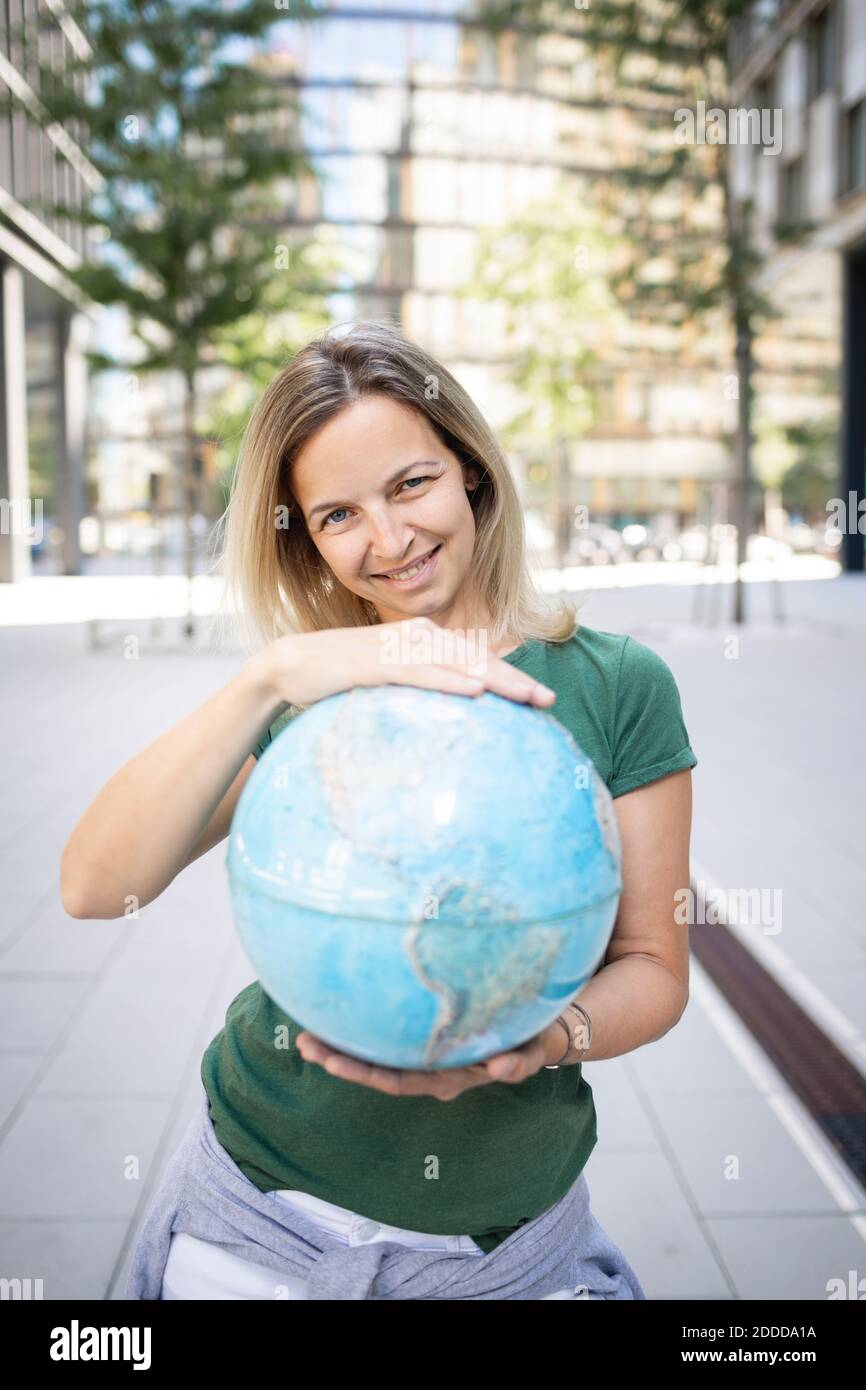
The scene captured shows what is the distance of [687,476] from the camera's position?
54.8 meters

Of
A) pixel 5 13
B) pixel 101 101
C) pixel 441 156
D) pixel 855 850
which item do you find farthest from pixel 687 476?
pixel 855 850

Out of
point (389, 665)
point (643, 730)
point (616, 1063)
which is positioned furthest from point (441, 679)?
point (616, 1063)

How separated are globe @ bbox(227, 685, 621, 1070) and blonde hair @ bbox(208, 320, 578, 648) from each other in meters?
0.51

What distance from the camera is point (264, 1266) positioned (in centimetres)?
158

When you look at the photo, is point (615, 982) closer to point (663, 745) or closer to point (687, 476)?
point (663, 745)

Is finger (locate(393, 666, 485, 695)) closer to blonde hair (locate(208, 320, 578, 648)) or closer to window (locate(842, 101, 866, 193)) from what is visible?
blonde hair (locate(208, 320, 578, 648))

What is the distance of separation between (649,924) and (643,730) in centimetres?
28

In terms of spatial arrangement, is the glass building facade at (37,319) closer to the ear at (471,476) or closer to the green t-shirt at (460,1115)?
the ear at (471,476)

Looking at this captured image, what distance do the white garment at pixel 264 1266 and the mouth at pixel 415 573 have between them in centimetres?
87


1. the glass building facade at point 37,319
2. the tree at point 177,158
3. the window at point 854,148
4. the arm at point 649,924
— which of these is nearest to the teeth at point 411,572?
the arm at point 649,924

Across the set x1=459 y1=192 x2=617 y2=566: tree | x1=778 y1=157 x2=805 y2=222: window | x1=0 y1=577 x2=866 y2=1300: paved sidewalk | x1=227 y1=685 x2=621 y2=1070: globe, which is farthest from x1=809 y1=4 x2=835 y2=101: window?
x1=227 y1=685 x2=621 y2=1070: globe

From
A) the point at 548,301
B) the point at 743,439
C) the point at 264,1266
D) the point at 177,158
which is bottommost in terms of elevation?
the point at 264,1266

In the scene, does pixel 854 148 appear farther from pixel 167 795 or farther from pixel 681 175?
pixel 167 795
